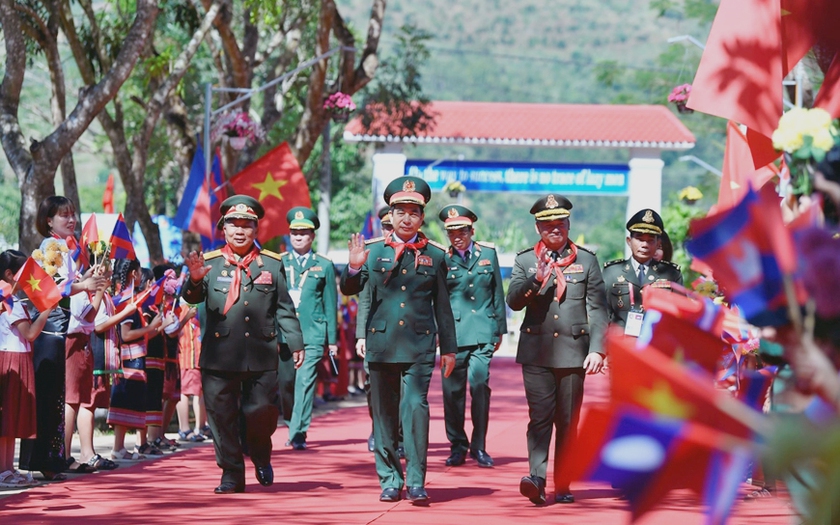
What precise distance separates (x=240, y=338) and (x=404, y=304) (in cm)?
117

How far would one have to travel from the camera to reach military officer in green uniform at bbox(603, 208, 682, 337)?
917 centimetres

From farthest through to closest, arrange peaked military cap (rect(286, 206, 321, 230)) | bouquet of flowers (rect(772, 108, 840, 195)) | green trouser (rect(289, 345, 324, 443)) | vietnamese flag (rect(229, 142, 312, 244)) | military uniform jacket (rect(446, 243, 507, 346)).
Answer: vietnamese flag (rect(229, 142, 312, 244)) → peaked military cap (rect(286, 206, 321, 230)) → green trouser (rect(289, 345, 324, 443)) → military uniform jacket (rect(446, 243, 507, 346)) → bouquet of flowers (rect(772, 108, 840, 195))

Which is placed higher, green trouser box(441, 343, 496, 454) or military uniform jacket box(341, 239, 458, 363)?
military uniform jacket box(341, 239, 458, 363)

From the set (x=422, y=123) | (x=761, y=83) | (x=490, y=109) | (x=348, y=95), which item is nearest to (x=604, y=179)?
(x=490, y=109)

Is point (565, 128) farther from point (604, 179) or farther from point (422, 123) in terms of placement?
point (422, 123)

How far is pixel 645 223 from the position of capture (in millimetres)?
9148

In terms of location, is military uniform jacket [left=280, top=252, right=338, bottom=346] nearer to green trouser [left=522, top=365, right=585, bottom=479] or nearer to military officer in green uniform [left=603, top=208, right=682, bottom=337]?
military officer in green uniform [left=603, top=208, right=682, bottom=337]

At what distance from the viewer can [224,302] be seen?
886 cm

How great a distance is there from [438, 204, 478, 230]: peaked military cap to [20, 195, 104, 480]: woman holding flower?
333 cm

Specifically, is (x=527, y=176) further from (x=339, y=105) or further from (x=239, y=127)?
(x=239, y=127)

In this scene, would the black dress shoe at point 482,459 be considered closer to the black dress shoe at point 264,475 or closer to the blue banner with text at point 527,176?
the black dress shoe at point 264,475

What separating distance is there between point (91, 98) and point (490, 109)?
88.0 ft

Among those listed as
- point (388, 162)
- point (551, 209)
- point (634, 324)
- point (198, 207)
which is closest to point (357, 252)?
point (551, 209)

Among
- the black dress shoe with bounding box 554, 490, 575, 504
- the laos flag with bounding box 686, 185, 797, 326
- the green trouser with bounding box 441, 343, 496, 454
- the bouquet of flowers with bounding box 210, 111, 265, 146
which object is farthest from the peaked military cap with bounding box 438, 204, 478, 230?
the laos flag with bounding box 686, 185, 797, 326
